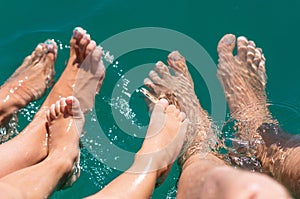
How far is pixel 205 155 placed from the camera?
232cm

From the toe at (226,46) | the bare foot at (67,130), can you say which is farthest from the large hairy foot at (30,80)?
the toe at (226,46)

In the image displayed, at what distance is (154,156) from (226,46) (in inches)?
32.5

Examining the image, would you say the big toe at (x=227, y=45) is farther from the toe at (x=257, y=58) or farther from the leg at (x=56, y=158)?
the leg at (x=56, y=158)

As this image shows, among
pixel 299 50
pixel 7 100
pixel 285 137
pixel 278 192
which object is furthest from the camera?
pixel 299 50

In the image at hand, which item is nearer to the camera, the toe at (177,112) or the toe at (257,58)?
the toe at (177,112)

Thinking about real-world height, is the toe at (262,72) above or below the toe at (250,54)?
below

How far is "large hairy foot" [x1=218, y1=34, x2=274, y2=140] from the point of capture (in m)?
2.57

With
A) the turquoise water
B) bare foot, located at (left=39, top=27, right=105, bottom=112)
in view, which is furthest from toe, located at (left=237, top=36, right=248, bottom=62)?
bare foot, located at (left=39, top=27, right=105, bottom=112)

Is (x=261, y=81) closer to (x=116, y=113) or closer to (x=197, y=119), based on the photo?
(x=197, y=119)

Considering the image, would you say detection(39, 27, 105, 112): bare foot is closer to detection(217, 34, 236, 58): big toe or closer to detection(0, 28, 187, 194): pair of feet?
detection(0, 28, 187, 194): pair of feet

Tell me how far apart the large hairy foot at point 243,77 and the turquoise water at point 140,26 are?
144 millimetres

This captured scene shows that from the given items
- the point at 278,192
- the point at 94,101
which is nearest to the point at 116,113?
the point at 94,101

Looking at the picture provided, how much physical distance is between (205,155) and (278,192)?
1254mm

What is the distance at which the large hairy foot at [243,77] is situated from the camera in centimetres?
257
